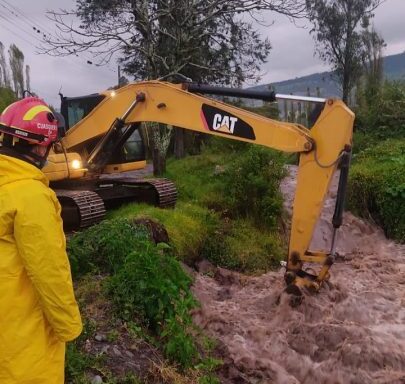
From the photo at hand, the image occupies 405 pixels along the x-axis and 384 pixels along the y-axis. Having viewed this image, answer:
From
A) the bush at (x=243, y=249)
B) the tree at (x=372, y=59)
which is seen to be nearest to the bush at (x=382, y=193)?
the bush at (x=243, y=249)

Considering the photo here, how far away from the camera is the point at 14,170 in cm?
258

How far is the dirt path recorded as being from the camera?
5.43 m

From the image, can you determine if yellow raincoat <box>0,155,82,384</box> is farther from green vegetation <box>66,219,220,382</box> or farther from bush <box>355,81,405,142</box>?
bush <box>355,81,405,142</box>

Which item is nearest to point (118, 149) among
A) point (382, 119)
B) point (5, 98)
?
point (382, 119)

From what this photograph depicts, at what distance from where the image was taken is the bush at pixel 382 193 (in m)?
10.1

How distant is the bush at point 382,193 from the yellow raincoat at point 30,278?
8.44m

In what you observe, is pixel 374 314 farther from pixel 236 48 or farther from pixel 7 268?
pixel 236 48

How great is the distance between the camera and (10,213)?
8.14 feet

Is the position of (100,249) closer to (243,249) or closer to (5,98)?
(243,249)

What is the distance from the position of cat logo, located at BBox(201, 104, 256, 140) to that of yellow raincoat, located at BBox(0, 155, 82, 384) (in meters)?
4.27

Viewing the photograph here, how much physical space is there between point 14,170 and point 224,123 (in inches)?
175

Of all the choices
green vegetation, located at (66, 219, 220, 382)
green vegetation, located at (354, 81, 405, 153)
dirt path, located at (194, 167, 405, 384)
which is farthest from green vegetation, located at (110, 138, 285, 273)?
green vegetation, located at (354, 81, 405, 153)

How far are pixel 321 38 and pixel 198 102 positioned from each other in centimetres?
2004

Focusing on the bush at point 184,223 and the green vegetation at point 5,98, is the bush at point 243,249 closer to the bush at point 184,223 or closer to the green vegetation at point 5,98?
the bush at point 184,223
